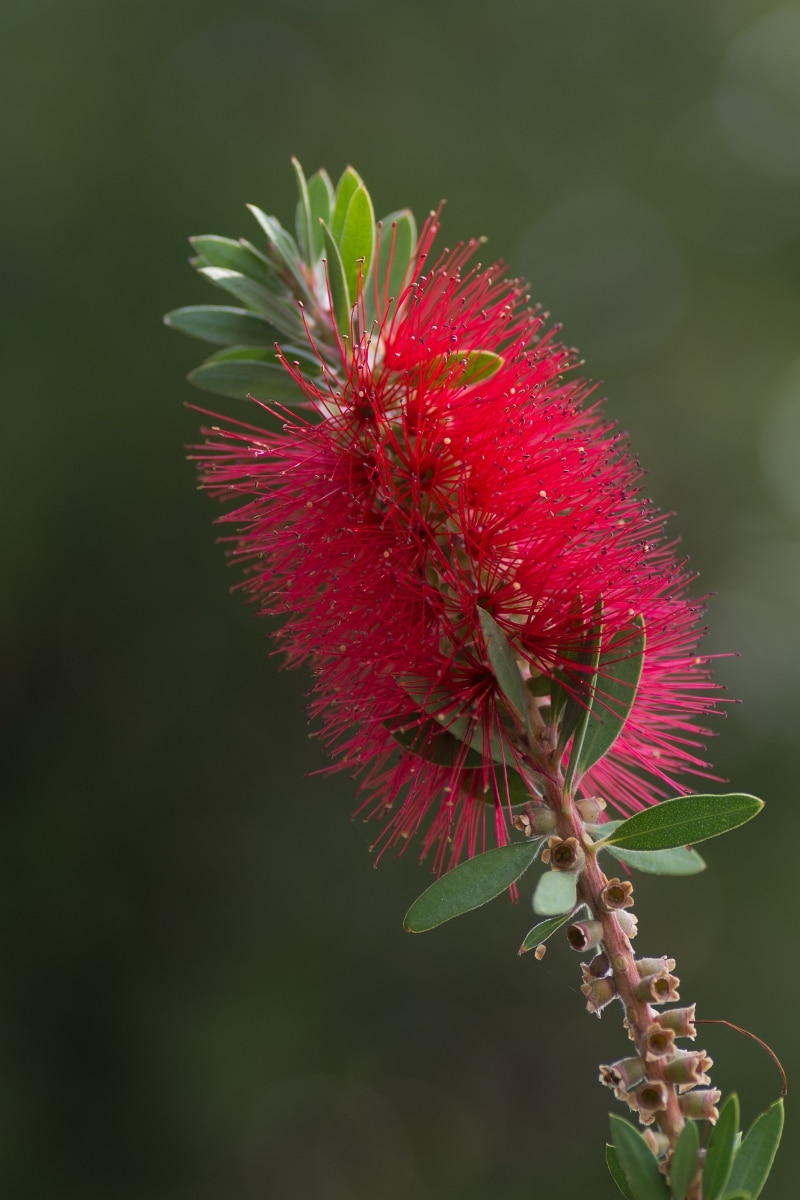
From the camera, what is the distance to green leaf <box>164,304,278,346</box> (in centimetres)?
149

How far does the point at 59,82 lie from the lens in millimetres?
7121

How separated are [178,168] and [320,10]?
5.98 feet

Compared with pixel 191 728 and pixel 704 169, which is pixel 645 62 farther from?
pixel 191 728

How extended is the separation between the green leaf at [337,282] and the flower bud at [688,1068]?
924 mm

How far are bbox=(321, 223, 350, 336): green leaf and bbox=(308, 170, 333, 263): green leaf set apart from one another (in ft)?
0.50

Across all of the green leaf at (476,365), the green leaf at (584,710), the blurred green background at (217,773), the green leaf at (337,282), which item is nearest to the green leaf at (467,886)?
the green leaf at (584,710)

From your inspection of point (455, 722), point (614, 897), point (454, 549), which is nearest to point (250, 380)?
point (454, 549)

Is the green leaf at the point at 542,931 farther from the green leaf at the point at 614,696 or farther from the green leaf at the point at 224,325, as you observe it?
the green leaf at the point at 224,325

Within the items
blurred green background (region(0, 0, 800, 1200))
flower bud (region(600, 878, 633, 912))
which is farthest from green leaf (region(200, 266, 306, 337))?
blurred green background (region(0, 0, 800, 1200))

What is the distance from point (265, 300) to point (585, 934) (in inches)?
37.2

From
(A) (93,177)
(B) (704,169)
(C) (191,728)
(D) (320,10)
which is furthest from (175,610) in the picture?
(B) (704,169)

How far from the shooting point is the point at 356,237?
143 cm

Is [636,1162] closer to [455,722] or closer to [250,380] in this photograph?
[455,722]

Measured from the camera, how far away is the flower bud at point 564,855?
1.09 meters
